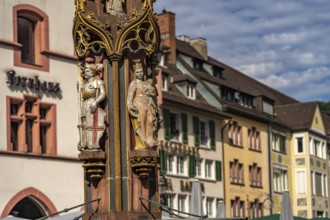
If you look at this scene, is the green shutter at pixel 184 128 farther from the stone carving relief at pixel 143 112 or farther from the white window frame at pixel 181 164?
the stone carving relief at pixel 143 112

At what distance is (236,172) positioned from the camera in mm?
53781

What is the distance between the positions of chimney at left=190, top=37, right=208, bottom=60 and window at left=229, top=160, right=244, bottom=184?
801cm

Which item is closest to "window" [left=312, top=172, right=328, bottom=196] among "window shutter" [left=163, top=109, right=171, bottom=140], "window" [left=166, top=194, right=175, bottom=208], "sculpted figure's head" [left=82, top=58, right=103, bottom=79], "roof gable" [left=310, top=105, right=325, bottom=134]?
"roof gable" [left=310, top=105, right=325, bottom=134]

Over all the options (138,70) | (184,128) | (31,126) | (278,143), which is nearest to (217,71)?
(278,143)

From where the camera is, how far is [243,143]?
55156 millimetres

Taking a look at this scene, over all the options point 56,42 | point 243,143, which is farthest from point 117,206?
point 243,143

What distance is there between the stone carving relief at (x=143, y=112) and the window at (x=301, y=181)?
5301cm

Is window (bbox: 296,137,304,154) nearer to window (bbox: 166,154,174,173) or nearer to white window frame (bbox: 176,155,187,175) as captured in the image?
white window frame (bbox: 176,155,187,175)

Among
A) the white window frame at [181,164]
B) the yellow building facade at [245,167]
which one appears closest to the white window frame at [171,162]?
the white window frame at [181,164]

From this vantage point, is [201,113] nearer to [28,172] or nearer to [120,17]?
[28,172]

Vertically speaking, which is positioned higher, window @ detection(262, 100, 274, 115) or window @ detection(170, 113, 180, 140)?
window @ detection(262, 100, 274, 115)

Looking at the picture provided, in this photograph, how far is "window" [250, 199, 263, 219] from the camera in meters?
55.9

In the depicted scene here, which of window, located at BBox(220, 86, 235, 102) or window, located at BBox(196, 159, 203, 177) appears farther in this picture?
window, located at BBox(220, 86, 235, 102)

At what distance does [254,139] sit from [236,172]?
13.4 ft
